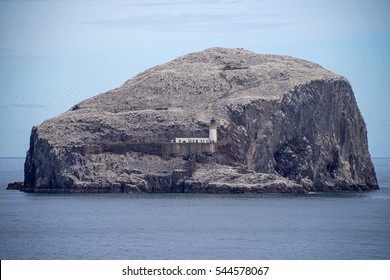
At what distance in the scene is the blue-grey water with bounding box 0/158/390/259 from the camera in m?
81.0

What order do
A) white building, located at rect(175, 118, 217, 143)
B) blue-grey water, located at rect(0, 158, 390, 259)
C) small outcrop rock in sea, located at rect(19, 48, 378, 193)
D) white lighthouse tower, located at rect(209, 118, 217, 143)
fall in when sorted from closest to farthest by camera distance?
blue-grey water, located at rect(0, 158, 390, 259), small outcrop rock in sea, located at rect(19, 48, 378, 193), white lighthouse tower, located at rect(209, 118, 217, 143), white building, located at rect(175, 118, 217, 143)

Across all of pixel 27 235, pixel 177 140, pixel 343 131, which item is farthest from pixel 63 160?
pixel 27 235

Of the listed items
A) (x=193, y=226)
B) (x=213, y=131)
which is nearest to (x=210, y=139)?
(x=213, y=131)

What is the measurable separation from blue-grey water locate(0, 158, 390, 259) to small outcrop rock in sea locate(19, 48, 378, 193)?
391 centimetres

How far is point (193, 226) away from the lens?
96875mm

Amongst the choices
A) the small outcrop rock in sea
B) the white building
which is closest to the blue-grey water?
the small outcrop rock in sea

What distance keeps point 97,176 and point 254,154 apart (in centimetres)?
1674

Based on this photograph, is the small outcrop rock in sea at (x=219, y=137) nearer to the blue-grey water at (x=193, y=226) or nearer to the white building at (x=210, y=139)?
the white building at (x=210, y=139)

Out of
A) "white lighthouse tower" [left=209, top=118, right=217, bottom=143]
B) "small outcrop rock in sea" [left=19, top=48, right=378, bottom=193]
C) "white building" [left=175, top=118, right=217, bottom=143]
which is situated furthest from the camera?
"white building" [left=175, top=118, right=217, bottom=143]

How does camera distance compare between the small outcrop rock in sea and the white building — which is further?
the white building

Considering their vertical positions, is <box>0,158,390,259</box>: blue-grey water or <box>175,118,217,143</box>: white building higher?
<box>175,118,217,143</box>: white building

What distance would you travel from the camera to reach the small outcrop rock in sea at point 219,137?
133m

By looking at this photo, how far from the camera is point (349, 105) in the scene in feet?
478

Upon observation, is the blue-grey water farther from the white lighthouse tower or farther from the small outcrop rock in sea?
the white lighthouse tower
